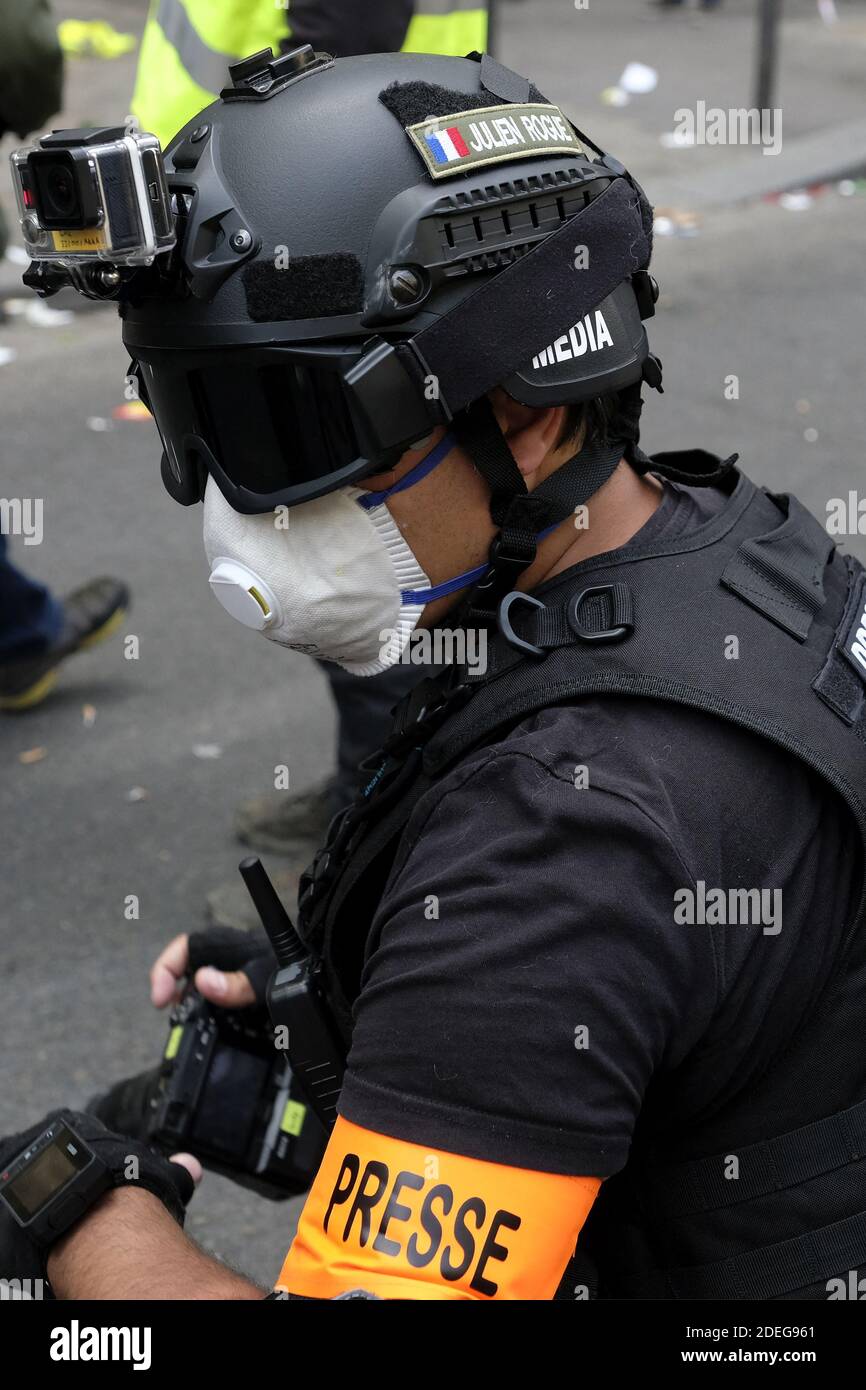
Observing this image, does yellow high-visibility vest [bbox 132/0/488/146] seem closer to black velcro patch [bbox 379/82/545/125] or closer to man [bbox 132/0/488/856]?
man [bbox 132/0/488/856]

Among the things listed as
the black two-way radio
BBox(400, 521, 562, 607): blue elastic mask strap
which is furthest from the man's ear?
the black two-way radio

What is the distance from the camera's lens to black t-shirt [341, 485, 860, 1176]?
1.42 meters

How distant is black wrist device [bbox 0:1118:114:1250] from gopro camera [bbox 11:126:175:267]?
3.26 ft

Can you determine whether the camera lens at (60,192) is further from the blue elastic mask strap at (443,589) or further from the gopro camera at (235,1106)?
the gopro camera at (235,1106)

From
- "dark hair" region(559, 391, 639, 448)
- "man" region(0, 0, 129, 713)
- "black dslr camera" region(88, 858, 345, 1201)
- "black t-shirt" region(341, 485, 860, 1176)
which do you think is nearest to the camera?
"black t-shirt" region(341, 485, 860, 1176)

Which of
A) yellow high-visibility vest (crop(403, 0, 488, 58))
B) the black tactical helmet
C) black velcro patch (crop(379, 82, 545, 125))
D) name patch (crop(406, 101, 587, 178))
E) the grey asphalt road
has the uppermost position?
black velcro patch (crop(379, 82, 545, 125))

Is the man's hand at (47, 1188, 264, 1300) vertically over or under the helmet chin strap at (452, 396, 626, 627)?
under

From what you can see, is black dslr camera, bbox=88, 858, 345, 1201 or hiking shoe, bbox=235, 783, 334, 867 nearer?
black dslr camera, bbox=88, 858, 345, 1201

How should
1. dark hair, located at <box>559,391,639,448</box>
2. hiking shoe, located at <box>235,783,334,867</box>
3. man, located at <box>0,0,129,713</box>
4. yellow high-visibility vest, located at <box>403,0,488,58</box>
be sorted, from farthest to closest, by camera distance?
man, located at <box>0,0,129,713</box> → hiking shoe, located at <box>235,783,334,867</box> → yellow high-visibility vest, located at <box>403,0,488,58</box> → dark hair, located at <box>559,391,639,448</box>

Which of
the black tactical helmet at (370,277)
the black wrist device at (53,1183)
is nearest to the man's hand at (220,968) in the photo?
the black wrist device at (53,1183)

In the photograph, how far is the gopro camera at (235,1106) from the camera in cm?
223

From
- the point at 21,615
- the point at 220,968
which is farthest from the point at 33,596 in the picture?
the point at 220,968

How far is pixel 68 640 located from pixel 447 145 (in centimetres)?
307
